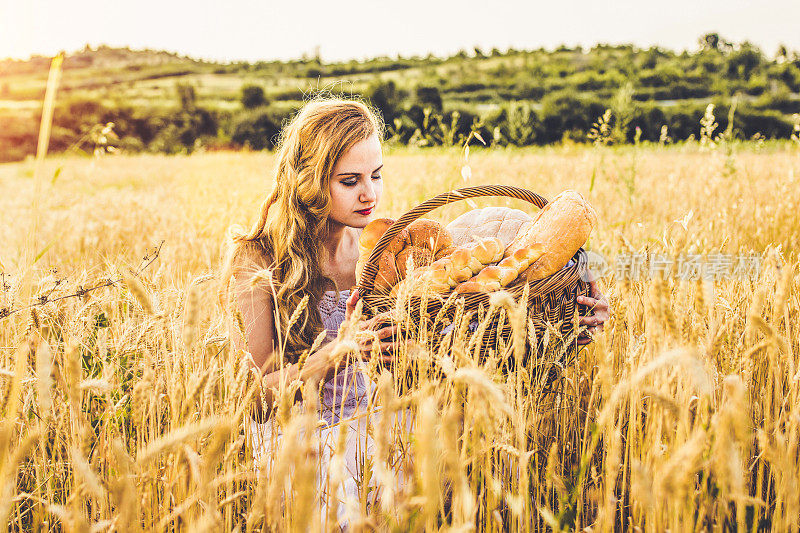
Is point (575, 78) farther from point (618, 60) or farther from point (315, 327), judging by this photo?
point (315, 327)

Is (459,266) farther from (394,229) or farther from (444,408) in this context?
(444,408)

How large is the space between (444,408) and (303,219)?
43.6 inches

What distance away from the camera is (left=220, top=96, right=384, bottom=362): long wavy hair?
2.02 metres

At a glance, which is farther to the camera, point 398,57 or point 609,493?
point 398,57

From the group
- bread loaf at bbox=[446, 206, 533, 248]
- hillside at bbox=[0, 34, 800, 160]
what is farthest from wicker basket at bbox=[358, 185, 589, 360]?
hillside at bbox=[0, 34, 800, 160]

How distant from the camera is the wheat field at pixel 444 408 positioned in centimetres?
69

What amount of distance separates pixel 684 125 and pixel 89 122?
1158 inches

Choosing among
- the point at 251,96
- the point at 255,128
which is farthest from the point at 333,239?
the point at 251,96

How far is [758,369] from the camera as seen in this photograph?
5.09 ft

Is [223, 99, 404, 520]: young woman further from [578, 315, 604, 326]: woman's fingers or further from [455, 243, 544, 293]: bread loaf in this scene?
[578, 315, 604, 326]: woman's fingers

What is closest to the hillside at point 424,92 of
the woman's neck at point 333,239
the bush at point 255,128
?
the bush at point 255,128

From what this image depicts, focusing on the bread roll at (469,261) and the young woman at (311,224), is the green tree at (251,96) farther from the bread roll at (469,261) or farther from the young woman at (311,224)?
the bread roll at (469,261)

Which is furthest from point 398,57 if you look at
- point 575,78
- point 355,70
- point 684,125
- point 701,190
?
point 701,190

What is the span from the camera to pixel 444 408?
3.87 ft
